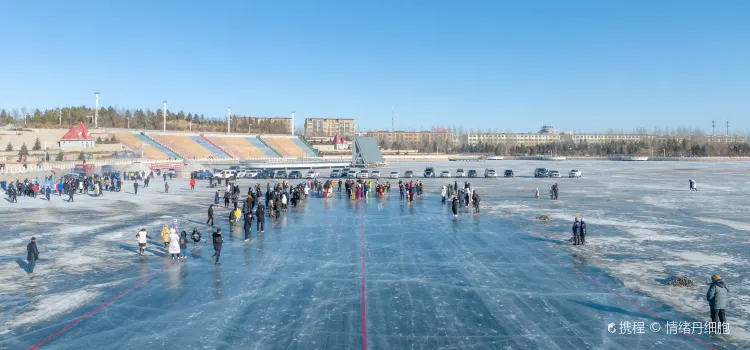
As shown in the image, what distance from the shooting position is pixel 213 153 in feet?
315

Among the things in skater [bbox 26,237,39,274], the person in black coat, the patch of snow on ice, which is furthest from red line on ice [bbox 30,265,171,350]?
skater [bbox 26,237,39,274]

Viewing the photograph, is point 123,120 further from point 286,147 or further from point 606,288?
point 606,288

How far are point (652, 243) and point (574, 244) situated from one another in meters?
2.92

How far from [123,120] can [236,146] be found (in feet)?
173

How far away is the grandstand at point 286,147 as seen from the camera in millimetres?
108875

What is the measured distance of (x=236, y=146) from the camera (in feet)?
349

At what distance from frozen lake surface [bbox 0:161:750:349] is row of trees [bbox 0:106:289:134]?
99.7 metres

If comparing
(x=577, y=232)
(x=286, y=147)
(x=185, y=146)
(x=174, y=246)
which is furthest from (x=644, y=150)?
(x=174, y=246)

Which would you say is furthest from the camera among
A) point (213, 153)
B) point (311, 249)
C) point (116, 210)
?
point (213, 153)

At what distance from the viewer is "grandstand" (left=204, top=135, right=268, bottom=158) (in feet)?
332

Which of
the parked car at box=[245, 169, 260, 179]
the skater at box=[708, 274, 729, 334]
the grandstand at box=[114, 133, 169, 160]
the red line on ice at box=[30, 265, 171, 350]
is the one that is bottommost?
the red line on ice at box=[30, 265, 171, 350]

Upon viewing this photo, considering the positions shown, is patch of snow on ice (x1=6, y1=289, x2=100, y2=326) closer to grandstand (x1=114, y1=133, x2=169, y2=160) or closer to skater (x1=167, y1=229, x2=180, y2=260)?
skater (x1=167, y1=229, x2=180, y2=260)

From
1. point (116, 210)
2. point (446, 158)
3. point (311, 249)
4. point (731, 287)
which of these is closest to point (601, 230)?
point (731, 287)

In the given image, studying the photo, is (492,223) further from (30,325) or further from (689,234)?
(30,325)
